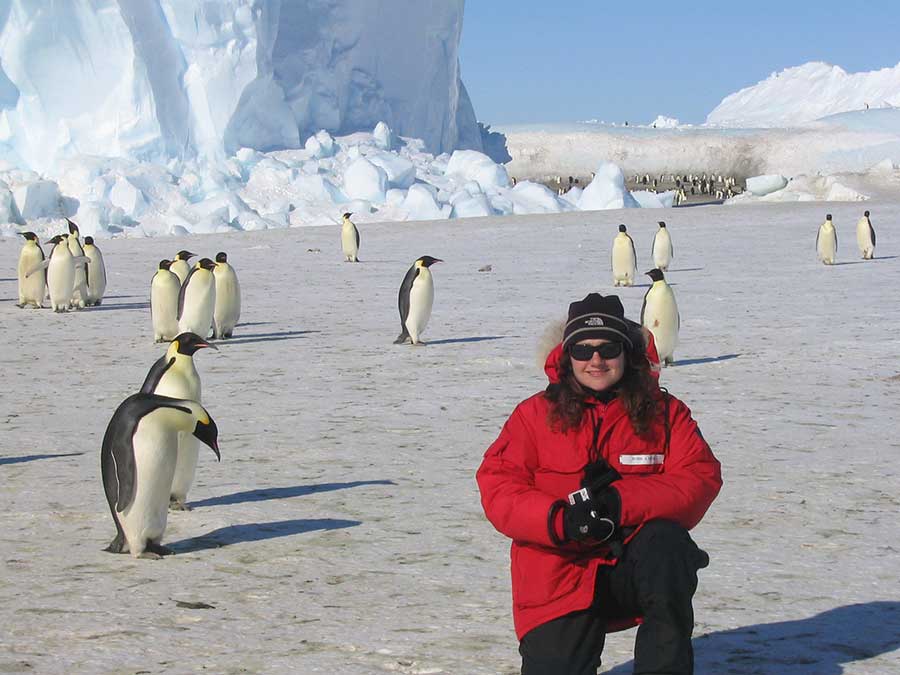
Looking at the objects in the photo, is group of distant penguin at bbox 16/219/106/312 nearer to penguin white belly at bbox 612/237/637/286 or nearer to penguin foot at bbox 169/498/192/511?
penguin white belly at bbox 612/237/637/286

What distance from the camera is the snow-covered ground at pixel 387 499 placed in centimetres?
276

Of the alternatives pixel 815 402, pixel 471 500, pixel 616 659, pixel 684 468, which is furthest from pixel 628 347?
pixel 815 402

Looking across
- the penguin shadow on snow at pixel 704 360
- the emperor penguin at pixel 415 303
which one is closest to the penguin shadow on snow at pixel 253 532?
the penguin shadow on snow at pixel 704 360

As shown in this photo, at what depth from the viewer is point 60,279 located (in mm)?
10898

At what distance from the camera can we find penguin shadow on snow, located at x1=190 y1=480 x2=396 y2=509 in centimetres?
415

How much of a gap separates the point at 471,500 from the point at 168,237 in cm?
1743

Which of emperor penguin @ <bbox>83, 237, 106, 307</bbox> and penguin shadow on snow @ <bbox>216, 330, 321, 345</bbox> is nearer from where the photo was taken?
penguin shadow on snow @ <bbox>216, 330, 321, 345</bbox>

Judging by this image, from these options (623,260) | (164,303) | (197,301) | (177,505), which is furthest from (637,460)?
(623,260)

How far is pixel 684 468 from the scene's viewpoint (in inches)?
87.8

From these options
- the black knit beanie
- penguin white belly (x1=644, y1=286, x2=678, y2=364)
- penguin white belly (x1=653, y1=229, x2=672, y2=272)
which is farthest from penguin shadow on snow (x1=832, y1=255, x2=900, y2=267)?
the black knit beanie

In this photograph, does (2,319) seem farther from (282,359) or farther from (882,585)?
(882,585)

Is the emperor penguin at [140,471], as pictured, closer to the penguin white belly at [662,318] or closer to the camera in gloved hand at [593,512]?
the camera in gloved hand at [593,512]

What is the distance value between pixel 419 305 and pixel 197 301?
1475 mm

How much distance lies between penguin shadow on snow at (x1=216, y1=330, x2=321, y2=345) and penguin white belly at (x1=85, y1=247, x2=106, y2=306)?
108 inches
